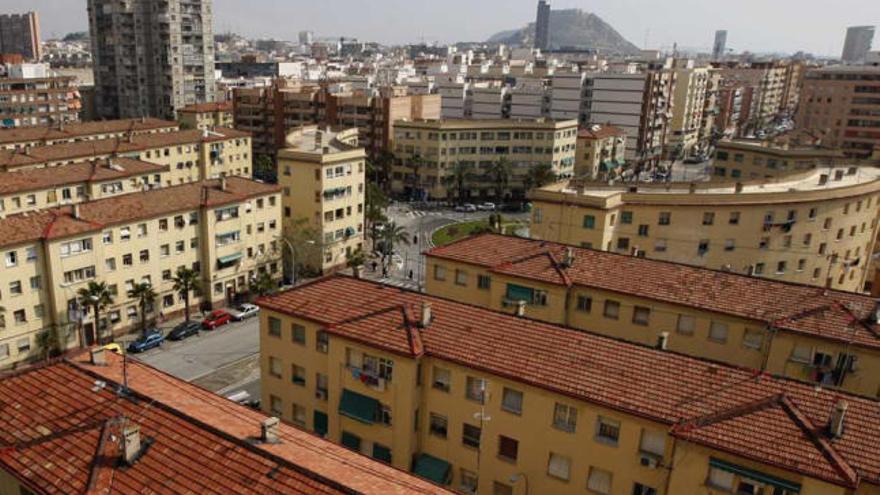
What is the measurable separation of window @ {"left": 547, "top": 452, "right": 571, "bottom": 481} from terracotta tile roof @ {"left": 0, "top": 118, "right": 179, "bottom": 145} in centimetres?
9471

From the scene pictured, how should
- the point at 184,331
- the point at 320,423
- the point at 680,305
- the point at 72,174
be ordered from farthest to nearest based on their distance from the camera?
the point at 72,174 → the point at 184,331 → the point at 680,305 → the point at 320,423

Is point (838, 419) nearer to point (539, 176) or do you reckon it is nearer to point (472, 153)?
point (539, 176)

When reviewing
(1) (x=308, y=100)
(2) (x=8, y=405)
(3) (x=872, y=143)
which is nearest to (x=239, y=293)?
(2) (x=8, y=405)

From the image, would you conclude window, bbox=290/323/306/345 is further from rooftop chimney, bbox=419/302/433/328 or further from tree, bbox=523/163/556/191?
tree, bbox=523/163/556/191

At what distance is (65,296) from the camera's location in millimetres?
52375

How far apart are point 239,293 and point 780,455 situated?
55.1 meters

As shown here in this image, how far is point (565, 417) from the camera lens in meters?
27.8

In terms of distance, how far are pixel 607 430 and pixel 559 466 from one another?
2933 mm

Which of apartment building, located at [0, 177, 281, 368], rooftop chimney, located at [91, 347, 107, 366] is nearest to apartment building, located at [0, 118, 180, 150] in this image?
apartment building, located at [0, 177, 281, 368]

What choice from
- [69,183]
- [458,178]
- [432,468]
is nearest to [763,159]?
[458,178]

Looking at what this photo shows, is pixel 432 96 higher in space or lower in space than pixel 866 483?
higher

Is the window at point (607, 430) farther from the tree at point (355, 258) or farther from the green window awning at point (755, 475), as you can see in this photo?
the tree at point (355, 258)

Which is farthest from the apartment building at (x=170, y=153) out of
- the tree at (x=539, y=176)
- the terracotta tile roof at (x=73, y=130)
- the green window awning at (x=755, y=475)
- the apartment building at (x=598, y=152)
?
the green window awning at (x=755, y=475)

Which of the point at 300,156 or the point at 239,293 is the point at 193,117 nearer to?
the point at 300,156
